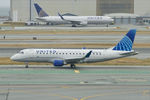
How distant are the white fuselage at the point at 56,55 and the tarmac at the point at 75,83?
50.2 inches

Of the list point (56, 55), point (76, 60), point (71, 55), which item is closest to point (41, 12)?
point (71, 55)

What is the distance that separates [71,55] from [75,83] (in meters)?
13.3

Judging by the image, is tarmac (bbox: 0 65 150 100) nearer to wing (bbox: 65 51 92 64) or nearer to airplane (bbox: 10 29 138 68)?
wing (bbox: 65 51 92 64)

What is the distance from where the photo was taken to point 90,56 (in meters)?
51.3

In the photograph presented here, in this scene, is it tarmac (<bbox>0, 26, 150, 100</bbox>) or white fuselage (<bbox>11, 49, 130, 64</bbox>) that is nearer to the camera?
tarmac (<bbox>0, 26, 150, 100</bbox>)

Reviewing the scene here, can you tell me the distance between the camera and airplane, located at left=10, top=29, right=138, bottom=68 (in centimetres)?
4997

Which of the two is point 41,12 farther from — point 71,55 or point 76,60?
point 76,60

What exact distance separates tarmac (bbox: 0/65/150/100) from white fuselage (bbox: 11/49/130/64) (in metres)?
1.28

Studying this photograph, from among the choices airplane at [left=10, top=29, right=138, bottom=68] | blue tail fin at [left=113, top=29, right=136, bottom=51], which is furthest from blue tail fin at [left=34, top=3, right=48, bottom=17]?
blue tail fin at [left=113, top=29, right=136, bottom=51]

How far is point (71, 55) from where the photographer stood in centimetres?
5134

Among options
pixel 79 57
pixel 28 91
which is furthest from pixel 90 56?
pixel 28 91

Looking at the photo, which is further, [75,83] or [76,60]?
[76,60]

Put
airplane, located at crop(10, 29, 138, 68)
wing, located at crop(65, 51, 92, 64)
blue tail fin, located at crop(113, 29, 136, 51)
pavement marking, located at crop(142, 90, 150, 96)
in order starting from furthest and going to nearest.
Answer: blue tail fin, located at crop(113, 29, 136, 51), airplane, located at crop(10, 29, 138, 68), wing, located at crop(65, 51, 92, 64), pavement marking, located at crop(142, 90, 150, 96)

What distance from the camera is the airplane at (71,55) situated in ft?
164
